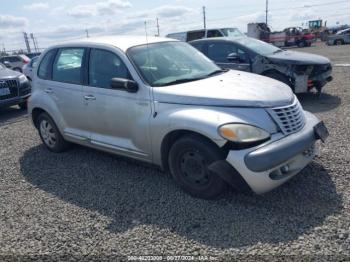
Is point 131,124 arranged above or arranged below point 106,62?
below

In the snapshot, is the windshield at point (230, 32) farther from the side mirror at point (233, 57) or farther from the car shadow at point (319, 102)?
the side mirror at point (233, 57)

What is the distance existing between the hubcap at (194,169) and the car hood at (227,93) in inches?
22.5

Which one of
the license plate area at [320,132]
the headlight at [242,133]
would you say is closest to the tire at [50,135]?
the headlight at [242,133]

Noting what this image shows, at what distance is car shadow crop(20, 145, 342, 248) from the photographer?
3.13m

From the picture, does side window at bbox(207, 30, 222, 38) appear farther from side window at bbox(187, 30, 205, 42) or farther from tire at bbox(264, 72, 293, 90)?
tire at bbox(264, 72, 293, 90)

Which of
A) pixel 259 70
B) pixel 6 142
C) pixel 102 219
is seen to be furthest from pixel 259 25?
pixel 102 219

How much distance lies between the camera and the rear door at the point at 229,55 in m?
8.03

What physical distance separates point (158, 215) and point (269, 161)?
1.26 meters

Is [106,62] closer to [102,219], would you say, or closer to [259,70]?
[102,219]

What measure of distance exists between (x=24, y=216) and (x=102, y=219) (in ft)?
3.14

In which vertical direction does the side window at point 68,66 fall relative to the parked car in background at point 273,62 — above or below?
above

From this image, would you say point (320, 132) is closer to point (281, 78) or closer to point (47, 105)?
point (47, 105)

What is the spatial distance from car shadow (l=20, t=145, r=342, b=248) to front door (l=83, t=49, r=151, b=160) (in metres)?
0.44

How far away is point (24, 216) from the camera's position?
3812mm
